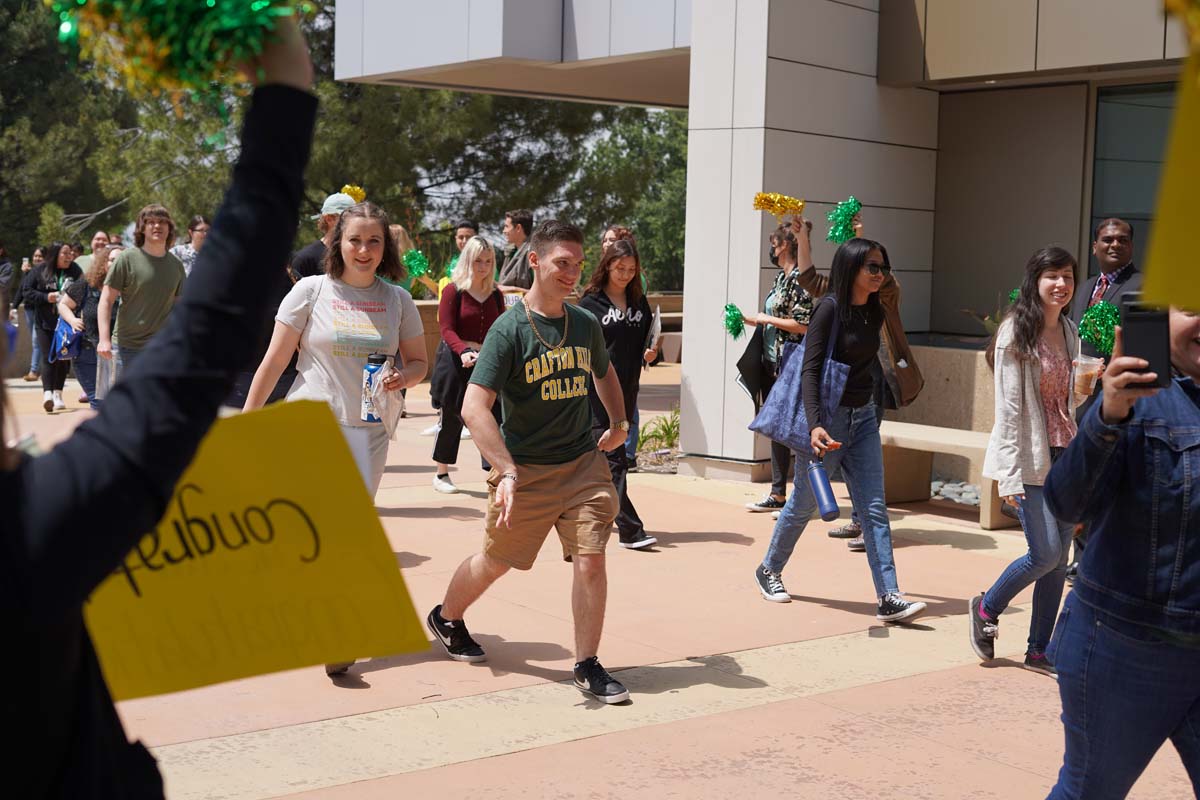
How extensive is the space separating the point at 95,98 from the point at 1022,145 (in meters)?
32.8

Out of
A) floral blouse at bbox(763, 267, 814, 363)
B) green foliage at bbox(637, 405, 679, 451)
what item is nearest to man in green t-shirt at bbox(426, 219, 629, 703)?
floral blouse at bbox(763, 267, 814, 363)

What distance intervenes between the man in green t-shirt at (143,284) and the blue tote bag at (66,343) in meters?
5.15

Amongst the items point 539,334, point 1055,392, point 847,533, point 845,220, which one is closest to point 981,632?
point 1055,392

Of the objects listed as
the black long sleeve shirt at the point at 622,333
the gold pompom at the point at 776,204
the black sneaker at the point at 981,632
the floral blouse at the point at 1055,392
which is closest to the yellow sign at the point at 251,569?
the floral blouse at the point at 1055,392

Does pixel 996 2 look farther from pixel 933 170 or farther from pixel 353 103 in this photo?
pixel 353 103

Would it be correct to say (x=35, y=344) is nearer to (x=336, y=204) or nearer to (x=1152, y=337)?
(x=336, y=204)

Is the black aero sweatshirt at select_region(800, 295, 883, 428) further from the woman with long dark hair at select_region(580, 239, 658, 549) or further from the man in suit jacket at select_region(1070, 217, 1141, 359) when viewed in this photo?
the woman with long dark hair at select_region(580, 239, 658, 549)

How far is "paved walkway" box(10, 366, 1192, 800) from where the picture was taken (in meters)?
4.97

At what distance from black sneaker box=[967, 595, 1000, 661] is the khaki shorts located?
1836 millimetres

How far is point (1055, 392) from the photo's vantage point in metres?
6.34

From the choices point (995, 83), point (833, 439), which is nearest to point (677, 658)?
point (833, 439)

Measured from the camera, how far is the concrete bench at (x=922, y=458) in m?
9.97

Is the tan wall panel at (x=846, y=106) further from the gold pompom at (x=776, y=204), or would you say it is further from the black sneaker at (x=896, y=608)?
the black sneaker at (x=896, y=608)

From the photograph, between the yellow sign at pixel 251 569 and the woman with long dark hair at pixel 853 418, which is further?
the woman with long dark hair at pixel 853 418
